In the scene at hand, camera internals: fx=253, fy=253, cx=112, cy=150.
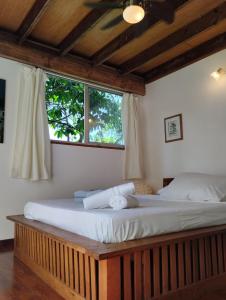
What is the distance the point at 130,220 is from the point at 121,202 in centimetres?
26

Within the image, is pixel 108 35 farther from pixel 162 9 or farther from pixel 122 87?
pixel 162 9

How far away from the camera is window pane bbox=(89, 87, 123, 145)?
4246mm

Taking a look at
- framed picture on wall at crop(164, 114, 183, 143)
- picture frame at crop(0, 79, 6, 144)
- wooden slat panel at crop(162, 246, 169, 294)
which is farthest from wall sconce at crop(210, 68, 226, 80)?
picture frame at crop(0, 79, 6, 144)

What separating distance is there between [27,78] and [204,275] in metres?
3.15

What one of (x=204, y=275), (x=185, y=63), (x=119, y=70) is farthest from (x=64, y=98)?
(x=204, y=275)

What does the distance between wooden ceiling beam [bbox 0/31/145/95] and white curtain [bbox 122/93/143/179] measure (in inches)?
9.8

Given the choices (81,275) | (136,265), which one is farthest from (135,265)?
(81,275)

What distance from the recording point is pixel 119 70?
4398mm

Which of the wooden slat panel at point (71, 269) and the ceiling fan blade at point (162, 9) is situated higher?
the ceiling fan blade at point (162, 9)

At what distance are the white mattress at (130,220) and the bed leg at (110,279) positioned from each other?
137mm

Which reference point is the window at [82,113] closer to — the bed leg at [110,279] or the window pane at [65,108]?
the window pane at [65,108]

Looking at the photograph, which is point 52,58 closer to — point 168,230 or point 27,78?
point 27,78

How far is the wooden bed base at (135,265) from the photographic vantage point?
1471 millimetres

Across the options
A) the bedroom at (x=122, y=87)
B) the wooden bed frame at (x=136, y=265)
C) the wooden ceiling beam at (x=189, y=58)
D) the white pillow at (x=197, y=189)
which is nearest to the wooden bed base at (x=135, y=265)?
the wooden bed frame at (x=136, y=265)
